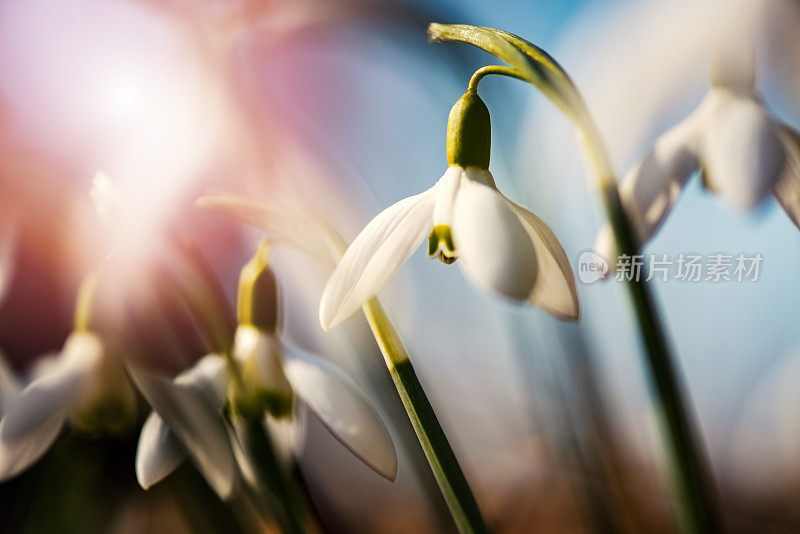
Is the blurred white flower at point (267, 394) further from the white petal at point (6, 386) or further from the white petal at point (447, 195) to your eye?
the white petal at point (6, 386)

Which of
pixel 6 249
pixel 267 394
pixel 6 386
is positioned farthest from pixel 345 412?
pixel 6 249

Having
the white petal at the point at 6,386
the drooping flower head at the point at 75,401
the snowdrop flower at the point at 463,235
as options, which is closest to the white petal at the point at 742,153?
the snowdrop flower at the point at 463,235

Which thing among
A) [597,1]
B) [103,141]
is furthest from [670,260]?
[103,141]

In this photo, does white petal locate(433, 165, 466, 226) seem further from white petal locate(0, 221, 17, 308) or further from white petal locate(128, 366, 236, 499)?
white petal locate(0, 221, 17, 308)

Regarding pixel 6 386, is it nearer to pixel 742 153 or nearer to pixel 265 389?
pixel 265 389

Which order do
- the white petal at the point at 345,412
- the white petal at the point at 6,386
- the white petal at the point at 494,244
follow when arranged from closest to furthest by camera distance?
the white petal at the point at 494,244, the white petal at the point at 345,412, the white petal at the point at 6,386

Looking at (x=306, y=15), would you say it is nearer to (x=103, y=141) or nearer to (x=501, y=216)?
(x=103, y=141)

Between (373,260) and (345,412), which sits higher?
(373,260)

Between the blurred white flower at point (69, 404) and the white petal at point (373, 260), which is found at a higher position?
the white petal at point (373, 260)
